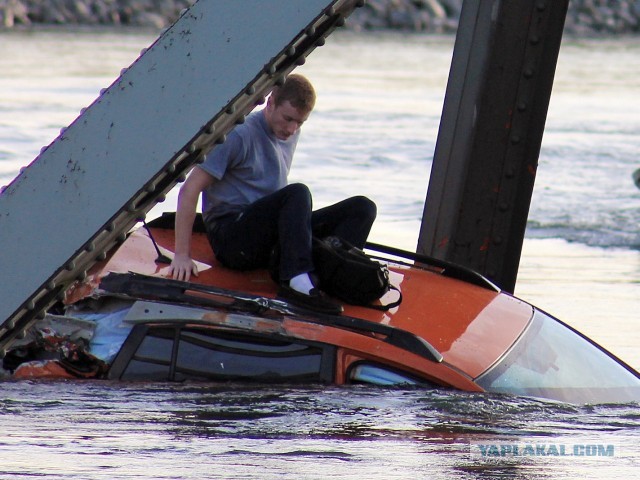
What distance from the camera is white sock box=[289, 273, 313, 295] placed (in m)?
6.41

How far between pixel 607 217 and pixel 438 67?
20.9m

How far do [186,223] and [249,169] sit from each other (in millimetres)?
512

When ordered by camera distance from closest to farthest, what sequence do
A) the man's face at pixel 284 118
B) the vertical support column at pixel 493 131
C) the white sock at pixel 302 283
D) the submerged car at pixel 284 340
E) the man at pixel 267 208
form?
the submerged car at pixel 284 340
the white sock at pixel 302 283
the man at pixel 267 208
the man's face at pixel 284 118
the vertical support column at pixel 493 131

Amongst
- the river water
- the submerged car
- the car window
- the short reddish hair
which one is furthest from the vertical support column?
the car window

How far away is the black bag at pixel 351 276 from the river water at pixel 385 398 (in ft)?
1.64

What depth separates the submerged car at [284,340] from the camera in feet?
19.9

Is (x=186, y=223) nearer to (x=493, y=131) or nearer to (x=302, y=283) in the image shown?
(x=302, y=283)

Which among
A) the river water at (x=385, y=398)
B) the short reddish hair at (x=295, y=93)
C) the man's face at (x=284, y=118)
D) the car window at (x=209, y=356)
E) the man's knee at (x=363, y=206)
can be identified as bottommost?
the river water at (x=385, y=398)

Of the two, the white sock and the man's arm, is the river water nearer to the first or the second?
the white sock

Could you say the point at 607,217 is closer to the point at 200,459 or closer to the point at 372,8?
the point at 200,459

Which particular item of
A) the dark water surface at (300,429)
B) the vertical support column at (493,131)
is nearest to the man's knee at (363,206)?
the dark water surface at (300,429)

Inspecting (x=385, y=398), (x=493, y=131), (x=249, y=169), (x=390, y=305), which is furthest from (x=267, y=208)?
(x=493, y=131)

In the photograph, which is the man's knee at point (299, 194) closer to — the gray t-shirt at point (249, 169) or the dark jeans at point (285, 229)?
the dark jeans at point (285, 229)

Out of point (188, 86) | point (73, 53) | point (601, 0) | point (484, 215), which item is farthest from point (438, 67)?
point (188, 86)
